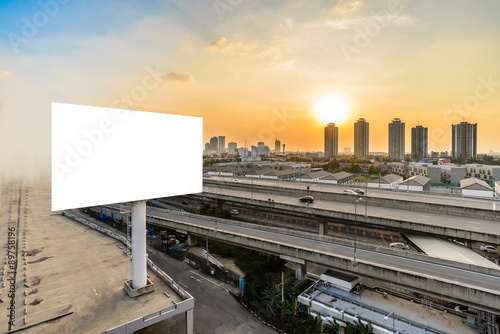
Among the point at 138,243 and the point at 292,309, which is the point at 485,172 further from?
the point at 138,243

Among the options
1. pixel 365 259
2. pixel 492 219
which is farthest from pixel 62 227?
pixel 492 219

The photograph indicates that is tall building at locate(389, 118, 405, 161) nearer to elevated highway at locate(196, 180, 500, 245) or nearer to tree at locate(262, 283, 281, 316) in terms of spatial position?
elevated highway at locate(196, 180, 500, 245)

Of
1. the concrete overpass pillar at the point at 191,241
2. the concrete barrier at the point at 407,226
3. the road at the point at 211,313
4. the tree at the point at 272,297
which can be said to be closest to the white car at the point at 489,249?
the concrete barrier at the point at 407,226

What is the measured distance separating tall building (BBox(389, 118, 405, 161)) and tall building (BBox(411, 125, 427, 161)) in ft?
31.2

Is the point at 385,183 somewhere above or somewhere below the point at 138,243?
above

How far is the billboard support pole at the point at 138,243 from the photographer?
675 inches

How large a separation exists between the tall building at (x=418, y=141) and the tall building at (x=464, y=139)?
13.5 meters

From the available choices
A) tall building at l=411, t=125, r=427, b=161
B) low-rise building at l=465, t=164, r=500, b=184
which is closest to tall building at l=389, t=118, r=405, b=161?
tall building at l=411, t=125, r=427, b=161

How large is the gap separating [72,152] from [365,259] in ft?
69.7

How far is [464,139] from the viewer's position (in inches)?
5487

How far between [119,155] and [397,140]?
18341cm

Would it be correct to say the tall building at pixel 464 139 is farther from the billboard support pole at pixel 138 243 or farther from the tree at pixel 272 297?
the billboard support pole at pixel 138 243

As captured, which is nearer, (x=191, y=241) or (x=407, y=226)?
(x=407, y=226)

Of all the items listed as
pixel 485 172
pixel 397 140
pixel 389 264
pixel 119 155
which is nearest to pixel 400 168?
pixel 485 172
